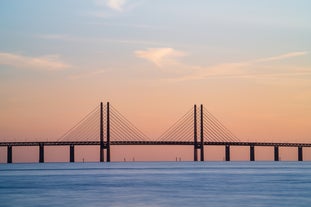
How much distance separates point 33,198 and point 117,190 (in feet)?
23.0

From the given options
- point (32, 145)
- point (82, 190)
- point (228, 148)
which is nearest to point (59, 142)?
point (32, 145)

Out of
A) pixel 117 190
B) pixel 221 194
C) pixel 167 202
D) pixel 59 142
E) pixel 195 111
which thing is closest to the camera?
pixel 167 202

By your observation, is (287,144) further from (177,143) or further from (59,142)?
(59,142)

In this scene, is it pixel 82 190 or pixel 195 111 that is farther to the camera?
pixel 195 111

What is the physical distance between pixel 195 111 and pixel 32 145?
1271 inches

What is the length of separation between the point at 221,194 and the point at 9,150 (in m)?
90.2

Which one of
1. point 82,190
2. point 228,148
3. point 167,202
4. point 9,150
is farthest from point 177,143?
point 167,202

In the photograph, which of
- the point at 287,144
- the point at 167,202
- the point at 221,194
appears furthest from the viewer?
the point at 287,144

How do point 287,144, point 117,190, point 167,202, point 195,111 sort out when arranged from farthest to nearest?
point 195,111 < point 287,144 < point 117,190 < point 167,202

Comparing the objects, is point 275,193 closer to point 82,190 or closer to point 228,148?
point 82,190

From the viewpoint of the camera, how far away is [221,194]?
3809cm

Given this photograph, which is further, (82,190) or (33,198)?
(82,190)

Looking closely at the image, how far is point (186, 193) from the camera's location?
38812 mm

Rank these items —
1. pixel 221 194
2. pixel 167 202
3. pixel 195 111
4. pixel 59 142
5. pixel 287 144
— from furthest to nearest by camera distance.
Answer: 1. pixel 195 111
2. pixel 287 144
3. pixel 59 142
4. pixel 221 194
5. pixel 167 202
